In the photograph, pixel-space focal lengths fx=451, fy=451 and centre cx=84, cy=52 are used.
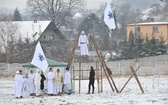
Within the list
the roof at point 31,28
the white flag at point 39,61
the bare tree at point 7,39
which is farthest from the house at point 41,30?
the white flag at point 39,61

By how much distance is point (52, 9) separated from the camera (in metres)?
81.4

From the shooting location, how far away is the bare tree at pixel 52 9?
81625 millimetres

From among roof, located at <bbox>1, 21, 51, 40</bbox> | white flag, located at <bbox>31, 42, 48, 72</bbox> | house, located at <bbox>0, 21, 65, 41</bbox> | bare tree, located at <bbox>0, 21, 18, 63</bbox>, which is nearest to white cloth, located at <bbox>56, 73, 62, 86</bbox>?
white flag, located at <bbox>31, 42, 48, 72</bbox>

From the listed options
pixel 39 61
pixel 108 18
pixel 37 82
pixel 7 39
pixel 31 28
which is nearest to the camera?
pixel 39 61

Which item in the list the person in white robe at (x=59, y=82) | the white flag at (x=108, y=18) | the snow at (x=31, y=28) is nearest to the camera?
the person in white robe at (x=59, y=82)

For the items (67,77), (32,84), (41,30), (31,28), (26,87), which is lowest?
(26,87)

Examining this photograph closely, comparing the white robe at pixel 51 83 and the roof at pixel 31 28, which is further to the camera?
the roof at pixel 31 28

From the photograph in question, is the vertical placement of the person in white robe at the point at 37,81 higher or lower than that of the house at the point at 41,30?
lower

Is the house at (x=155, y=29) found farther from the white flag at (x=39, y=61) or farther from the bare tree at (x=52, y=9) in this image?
the white flag at (x=39, y=61)

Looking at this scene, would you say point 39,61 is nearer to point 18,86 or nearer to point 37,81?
point 37,81

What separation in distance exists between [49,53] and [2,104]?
115 ft

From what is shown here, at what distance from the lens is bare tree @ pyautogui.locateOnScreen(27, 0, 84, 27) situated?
81625mm

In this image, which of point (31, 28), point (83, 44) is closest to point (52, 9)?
point (31, 28)

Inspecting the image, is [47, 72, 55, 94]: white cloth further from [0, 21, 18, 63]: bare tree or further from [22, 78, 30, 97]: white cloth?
[0, 21, 18, 63]: bare tree
